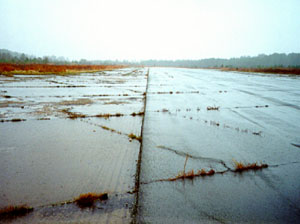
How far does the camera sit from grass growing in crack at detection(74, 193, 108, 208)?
2180 millimetres

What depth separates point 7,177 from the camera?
8.70ft

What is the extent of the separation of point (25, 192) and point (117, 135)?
2190 millimetres

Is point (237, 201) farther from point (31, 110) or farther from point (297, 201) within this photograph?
point (31, 110)

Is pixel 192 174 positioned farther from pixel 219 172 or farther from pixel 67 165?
pixel 67 165

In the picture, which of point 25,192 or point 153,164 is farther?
point 153,164

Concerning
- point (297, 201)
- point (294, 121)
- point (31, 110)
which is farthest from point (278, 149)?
point (31, 110)

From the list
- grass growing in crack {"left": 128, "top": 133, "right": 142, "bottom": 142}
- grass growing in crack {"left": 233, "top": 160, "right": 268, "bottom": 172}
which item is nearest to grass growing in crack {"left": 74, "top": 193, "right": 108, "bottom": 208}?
grass growing in crack {"left": 128, "top": 133, "right": 142, "bottom": 142}

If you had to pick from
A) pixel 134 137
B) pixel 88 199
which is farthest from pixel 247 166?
pixel 88 199

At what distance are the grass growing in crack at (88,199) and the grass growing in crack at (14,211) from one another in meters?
0.49

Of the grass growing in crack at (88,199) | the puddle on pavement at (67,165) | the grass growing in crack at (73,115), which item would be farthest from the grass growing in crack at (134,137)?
the grass growing in crack at (73,115)

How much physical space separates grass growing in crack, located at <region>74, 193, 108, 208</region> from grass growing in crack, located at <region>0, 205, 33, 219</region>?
1.62ft

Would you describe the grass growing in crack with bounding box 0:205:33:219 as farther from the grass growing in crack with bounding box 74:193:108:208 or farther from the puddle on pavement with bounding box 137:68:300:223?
the puddle on pavement with bounding box 137:68:300:223

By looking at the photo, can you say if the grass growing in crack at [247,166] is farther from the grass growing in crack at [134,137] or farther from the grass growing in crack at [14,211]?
the grass growing in crack at [14,211]

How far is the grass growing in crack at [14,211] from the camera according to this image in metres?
2.00
